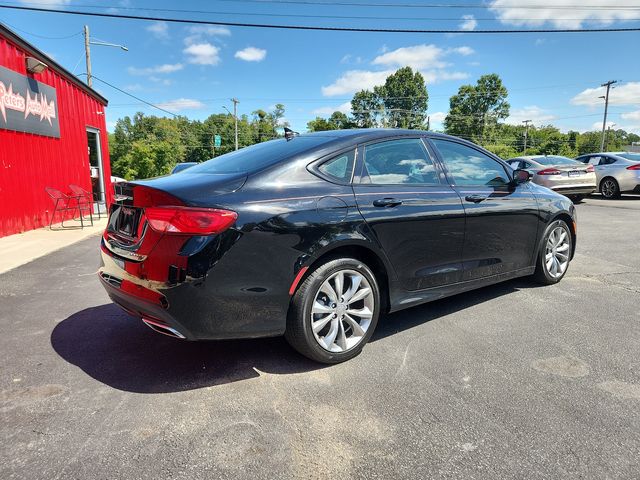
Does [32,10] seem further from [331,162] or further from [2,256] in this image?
[331,162]

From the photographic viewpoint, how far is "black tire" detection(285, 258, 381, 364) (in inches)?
104

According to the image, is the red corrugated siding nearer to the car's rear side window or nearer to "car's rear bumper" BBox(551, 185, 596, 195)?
the car's rear side window

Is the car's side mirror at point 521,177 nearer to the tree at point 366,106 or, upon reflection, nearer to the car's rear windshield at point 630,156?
the car's rear windshield at point 630,156

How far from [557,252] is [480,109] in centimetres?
8530

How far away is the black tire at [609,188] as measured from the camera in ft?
45.0

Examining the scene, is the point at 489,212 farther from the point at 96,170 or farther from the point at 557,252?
the point at 96,170

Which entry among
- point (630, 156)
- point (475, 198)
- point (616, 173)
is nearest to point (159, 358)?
point (475, 198)

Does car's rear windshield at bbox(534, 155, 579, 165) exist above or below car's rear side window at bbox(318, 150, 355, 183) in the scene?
above

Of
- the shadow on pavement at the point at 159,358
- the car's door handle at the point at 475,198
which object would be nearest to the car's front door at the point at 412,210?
the car's door handle at the point at 475,198

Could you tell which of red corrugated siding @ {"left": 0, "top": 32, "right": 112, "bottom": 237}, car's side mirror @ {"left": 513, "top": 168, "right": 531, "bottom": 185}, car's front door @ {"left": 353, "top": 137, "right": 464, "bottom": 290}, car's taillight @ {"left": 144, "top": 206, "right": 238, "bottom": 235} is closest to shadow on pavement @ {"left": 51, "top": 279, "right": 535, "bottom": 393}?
car's front door @ {"left": 353, "top": 137, "right": 464, "bottom": 290}

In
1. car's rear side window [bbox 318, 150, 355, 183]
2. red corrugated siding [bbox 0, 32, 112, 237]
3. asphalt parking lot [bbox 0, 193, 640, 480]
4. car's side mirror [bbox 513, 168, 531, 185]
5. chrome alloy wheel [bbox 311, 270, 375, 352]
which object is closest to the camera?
asphalt parking lot [bbox 0, 193, 640, 480]

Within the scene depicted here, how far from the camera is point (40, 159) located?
923 cm

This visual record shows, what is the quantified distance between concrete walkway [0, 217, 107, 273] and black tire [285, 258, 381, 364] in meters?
4.81

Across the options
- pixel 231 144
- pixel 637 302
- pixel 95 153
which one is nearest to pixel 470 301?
pixel 637 302
